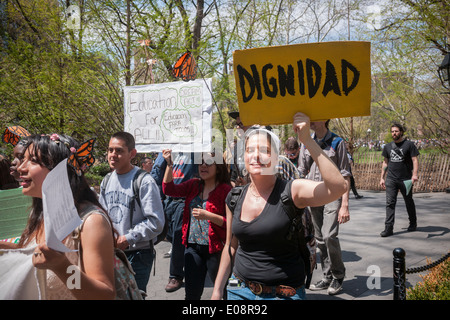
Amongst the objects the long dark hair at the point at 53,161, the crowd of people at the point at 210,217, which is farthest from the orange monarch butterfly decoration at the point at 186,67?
the long dark hair at the point at 53,161

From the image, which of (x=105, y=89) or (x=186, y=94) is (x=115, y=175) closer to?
(x=186, y=94)

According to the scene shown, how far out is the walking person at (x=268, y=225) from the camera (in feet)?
6.90

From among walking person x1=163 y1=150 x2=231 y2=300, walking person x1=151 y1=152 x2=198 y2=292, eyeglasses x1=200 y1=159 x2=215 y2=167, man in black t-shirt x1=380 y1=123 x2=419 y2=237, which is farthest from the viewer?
man in black t-shirt x1=380 y1=123 x2=419 y2=237

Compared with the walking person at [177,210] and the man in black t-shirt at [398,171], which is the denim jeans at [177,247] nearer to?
the walking person at [177,210]

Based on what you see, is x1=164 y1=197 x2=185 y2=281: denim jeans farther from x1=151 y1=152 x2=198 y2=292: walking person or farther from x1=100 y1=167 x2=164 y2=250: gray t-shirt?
x1=100 y1=167 x2=164 y2=250: gray t-shirt

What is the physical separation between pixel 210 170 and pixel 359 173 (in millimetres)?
13337

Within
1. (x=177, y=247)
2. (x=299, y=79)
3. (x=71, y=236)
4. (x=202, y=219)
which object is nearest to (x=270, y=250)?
(x=299, y=79)

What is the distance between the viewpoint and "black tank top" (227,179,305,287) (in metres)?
2.21

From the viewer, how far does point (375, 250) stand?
6.02 meters

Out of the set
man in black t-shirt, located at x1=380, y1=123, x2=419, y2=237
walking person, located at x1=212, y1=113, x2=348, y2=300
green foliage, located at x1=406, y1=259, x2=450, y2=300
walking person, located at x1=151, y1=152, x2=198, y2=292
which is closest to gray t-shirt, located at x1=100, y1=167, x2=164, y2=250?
walking person, located at x1=212, y1=113, x2=348, y2=300

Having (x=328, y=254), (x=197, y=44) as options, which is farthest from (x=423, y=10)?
(x=328, y=254)

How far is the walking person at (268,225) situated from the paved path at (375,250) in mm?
2134

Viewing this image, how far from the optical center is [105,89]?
247 inches

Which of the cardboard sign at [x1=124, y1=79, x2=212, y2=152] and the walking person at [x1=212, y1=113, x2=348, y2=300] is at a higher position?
the cardboard sign at [x1=124, y1=79, x2=212, y2=152]
